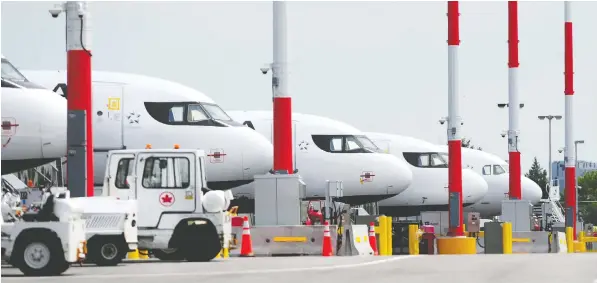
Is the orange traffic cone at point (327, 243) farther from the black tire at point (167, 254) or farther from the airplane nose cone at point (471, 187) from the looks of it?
the airplane nose cone at point (471, 187)

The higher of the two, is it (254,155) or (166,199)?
(254,155)

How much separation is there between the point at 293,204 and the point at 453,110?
55.0 feet

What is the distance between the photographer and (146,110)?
115ft

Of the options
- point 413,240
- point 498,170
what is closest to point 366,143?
point 413,240

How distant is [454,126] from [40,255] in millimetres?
28752

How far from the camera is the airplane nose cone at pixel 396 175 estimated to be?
49281mm

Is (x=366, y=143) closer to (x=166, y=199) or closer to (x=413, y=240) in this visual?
(x=413, y=240)

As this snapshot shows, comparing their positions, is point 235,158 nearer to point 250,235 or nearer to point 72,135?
point 250,235

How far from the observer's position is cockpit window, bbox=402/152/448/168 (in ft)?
197

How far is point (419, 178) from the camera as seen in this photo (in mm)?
59281

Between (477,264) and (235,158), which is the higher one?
(235,158)

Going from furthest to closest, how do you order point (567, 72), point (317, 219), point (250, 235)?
1. point (567, 72)
2. point (317, 219)
3. point (250, 235)

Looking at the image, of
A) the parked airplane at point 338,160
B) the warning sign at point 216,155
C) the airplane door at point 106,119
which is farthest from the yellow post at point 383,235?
the airplane door at point 106,119

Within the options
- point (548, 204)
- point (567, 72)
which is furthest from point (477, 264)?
point (548, 204)
